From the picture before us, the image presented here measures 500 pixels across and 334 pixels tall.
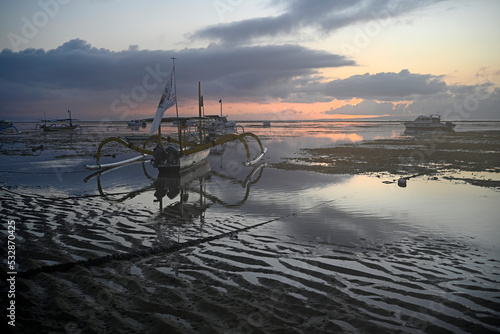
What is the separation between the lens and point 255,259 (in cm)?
609

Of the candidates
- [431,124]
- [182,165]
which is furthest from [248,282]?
[431,124]

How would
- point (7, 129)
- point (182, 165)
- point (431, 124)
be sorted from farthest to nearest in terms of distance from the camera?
point (7, 129) < point (431, 124) < point (182, 165)

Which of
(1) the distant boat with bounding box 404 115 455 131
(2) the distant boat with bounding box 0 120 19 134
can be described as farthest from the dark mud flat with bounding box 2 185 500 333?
(2) the distant boat with bounding box 0 120 19 134

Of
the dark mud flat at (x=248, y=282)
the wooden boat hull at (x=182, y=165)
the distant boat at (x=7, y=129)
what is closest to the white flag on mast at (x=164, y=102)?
the wooden boat hull at (x=182, y=165)

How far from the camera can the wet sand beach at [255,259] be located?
4043mm

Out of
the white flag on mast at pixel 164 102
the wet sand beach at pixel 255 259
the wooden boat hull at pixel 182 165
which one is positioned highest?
the white flag on mast at pixel 164 102

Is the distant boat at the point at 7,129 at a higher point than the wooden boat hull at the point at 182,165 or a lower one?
higher

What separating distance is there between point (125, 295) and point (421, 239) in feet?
21.6

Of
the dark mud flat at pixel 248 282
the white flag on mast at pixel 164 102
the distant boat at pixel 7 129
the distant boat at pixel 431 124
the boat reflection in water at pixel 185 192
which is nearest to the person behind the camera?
the dark mud flat at pixel 248 282

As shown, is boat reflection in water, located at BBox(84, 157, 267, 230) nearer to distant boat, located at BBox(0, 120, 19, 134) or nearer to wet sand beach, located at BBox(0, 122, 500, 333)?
wet sand beach, located at BBox(0, 122, 500, 333)

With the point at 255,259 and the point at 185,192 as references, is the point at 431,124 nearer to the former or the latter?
the point at 185,192

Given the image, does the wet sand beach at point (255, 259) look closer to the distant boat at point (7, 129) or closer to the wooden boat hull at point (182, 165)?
the wooden boat hull at point (182, 165)

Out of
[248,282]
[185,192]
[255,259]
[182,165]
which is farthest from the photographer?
[182,165]

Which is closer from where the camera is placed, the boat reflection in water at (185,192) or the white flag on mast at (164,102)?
the boat reflection in water at (185,192)
